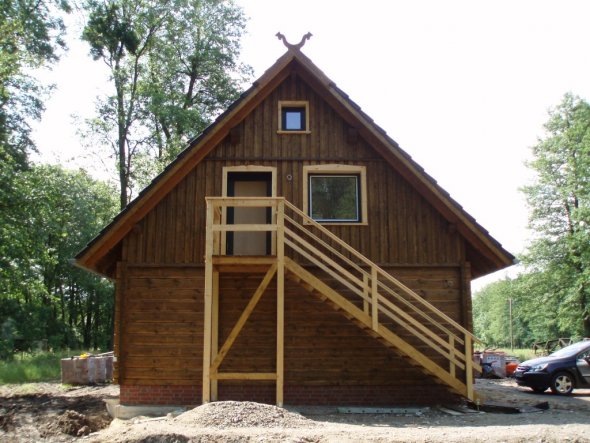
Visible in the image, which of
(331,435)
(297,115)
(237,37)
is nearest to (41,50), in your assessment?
(237,37)

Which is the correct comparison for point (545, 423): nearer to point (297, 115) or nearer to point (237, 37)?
point (297, 115)

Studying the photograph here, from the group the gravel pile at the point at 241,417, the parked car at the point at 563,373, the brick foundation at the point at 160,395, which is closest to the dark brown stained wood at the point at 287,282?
the brick foundation at the point at 160,395

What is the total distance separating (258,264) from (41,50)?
22.8m

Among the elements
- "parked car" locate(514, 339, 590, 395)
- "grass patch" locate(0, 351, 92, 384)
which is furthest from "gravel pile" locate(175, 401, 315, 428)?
"grass patch" locate(0, 351, 92, 384)

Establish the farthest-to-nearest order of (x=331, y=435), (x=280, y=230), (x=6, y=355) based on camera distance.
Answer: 1. (x=6, y=355)
2. (x=280, y=230)
3. (x=331, y=435)

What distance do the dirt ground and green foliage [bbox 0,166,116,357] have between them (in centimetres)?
582

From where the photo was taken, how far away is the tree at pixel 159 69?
96.6 feet

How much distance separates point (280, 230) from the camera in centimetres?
1176

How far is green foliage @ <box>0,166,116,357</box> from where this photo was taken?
1888 centimetres

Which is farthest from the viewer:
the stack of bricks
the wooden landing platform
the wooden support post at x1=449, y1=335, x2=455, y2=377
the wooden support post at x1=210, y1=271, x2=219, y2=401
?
the stack of bricks

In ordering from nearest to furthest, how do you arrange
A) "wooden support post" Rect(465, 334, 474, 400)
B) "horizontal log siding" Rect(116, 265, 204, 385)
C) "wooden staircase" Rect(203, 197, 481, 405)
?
"wooden staircase" Rect(203, 197, 481, 405) < "wooden support post" Rect(465, 334, 474, 400) < "horizontal log siding" Rect(116, 265, 204, 385)

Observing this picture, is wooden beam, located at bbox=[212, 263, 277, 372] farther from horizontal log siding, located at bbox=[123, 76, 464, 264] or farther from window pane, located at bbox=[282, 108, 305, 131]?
window pane, located at bbox=[282, 108, 305, 131]

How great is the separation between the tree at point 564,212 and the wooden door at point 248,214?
28.4 meters

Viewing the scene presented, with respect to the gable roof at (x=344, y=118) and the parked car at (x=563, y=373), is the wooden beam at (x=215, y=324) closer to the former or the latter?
the gable roof at (x=344, y=118)
